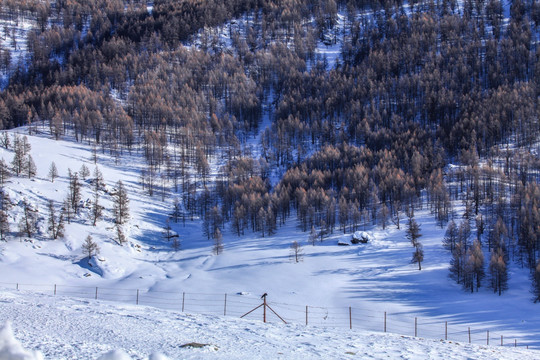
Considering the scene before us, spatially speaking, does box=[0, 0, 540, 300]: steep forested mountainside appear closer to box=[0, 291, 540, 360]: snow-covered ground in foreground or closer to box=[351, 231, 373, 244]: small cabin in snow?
box=[351, 231, 373, 244]: small cabin in snow

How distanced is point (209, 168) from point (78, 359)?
156 m

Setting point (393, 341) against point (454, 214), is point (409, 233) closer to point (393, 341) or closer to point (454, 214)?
point (454, 214)

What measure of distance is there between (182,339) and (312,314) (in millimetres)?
44607

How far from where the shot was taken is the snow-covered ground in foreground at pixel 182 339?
41.5ft

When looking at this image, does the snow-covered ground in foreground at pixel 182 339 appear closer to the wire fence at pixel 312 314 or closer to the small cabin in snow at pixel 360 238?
the wire fence at pixel 312 314

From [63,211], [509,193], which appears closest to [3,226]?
[63,211]

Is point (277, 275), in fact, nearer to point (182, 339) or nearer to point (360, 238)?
point (360, 238)

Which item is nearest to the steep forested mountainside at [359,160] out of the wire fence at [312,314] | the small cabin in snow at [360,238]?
the small cabin in snow at [360,238]

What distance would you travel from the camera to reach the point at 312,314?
185 feet

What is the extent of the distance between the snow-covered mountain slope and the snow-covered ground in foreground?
23.1 metres

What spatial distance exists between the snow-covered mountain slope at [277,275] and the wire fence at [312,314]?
23 cm

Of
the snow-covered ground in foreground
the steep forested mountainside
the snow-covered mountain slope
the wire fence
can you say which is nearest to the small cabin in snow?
the snow-covered mountain slope

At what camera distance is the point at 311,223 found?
110750 mm

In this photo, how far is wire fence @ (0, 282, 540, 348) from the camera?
162 feet
